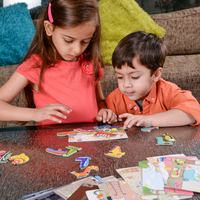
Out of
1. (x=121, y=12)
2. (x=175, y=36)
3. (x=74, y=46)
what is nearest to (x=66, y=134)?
(x=74, y=46)

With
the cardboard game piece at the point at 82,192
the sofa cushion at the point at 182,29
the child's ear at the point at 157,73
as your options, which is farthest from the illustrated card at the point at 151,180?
the sofa cushion at the point at 182,29

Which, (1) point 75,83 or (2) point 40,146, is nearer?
(2) point 40,146

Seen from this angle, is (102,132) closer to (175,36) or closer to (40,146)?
(40,146)

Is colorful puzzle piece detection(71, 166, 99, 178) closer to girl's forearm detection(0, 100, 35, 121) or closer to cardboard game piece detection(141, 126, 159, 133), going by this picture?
cardboard game piece detection(141, 126, 159, 133)

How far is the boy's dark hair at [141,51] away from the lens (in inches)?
40.2

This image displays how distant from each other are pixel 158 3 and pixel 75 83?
6.04 ft

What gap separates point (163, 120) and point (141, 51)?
36 centimetres

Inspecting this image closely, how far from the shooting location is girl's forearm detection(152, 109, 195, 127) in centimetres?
86

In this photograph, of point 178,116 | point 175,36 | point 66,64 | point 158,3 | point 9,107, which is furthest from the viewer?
point 158,3

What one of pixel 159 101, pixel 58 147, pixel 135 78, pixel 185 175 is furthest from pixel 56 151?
pixel 159 101

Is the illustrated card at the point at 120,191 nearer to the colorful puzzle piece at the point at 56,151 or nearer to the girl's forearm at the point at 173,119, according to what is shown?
the colorful puzzle piece at the point at 56,151

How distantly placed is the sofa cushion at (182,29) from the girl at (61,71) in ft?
4.42

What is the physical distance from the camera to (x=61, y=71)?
116 centimetres

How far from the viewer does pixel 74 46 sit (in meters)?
0.93
